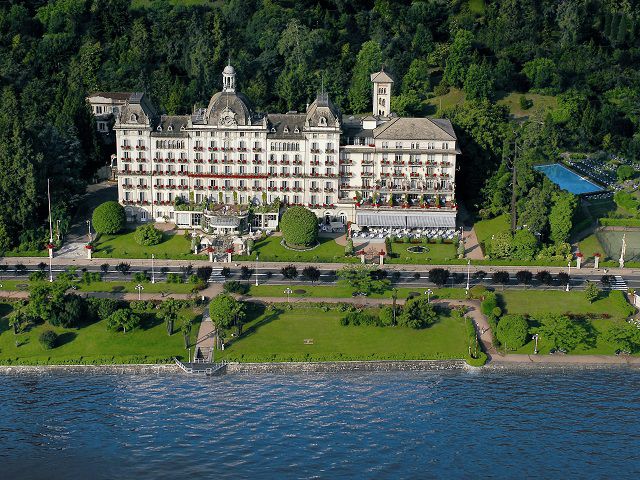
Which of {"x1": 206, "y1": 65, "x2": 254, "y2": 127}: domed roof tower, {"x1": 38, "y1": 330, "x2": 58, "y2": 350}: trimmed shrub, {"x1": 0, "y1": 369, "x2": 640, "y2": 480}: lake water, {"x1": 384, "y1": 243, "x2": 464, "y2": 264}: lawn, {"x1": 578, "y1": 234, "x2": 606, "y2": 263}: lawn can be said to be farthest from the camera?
{"x1": 206, "y1": 65, "x2": 254, "y2": 127}: domed roof tower

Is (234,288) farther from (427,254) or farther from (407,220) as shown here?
(407,220)

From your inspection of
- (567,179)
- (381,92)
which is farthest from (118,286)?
(567,179)

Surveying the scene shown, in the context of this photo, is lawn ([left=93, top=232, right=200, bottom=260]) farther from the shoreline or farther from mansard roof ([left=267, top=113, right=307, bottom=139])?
the shoreline

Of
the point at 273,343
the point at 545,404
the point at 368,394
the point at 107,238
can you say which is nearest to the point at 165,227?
the point at 107,238

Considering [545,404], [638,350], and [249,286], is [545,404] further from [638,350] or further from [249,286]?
Result: [249,286]

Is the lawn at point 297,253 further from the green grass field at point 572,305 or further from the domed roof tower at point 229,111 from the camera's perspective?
the green grass field at point 572,305

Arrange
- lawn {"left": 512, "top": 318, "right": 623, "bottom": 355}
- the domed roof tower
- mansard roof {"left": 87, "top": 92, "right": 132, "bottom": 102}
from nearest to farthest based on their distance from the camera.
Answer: lawn {"left": 512, "top": 318, "right": 623, "bottom": 355}
the domed roof tower
mansard roof {"left": 87, "top": 92, "right": 132, "bottom": 102}

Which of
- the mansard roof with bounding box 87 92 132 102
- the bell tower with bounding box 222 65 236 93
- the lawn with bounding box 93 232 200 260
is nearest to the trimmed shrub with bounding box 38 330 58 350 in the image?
the lawn with bounding box 93 232 200 260

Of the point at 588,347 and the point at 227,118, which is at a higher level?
the point at 227,118
